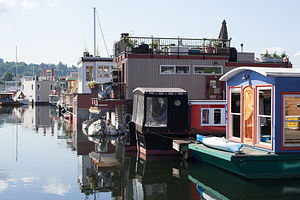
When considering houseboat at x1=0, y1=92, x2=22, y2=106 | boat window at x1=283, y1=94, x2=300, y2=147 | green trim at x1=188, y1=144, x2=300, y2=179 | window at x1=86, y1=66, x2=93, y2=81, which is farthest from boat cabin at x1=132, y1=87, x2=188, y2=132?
houseboat at x1=0, y1=92, x2=22, y2=106

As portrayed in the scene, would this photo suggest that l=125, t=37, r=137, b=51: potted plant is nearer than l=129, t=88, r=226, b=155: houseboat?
No

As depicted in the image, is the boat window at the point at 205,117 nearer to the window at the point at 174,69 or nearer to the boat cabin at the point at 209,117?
the boat cabin at the point at 209,117

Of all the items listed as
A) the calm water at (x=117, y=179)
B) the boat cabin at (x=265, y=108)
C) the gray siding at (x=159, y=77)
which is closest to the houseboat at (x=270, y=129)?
the boat cabin at (x=265, y=108)

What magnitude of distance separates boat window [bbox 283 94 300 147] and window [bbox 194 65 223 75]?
1476 centimetres

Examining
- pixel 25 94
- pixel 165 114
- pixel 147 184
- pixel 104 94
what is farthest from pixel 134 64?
pixel 25 94

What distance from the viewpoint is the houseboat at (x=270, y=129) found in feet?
55.2

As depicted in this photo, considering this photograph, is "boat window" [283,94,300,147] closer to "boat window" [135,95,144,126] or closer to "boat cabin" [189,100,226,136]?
"boat cabin" [189,100,226,136]

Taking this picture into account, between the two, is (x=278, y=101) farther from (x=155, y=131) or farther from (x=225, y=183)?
(x=155, y=131)

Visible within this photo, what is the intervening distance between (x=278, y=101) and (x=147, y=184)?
619 centimetres

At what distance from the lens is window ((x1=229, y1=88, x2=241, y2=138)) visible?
19816 mm

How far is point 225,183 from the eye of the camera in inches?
682

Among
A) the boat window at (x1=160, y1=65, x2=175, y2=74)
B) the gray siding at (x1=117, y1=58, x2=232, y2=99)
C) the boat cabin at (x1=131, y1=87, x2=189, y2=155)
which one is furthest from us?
the boat window at (x1=160, y1=65, x2=175, y2=74)

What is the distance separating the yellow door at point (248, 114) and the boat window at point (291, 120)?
1569mm

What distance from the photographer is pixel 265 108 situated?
18.2 meters
